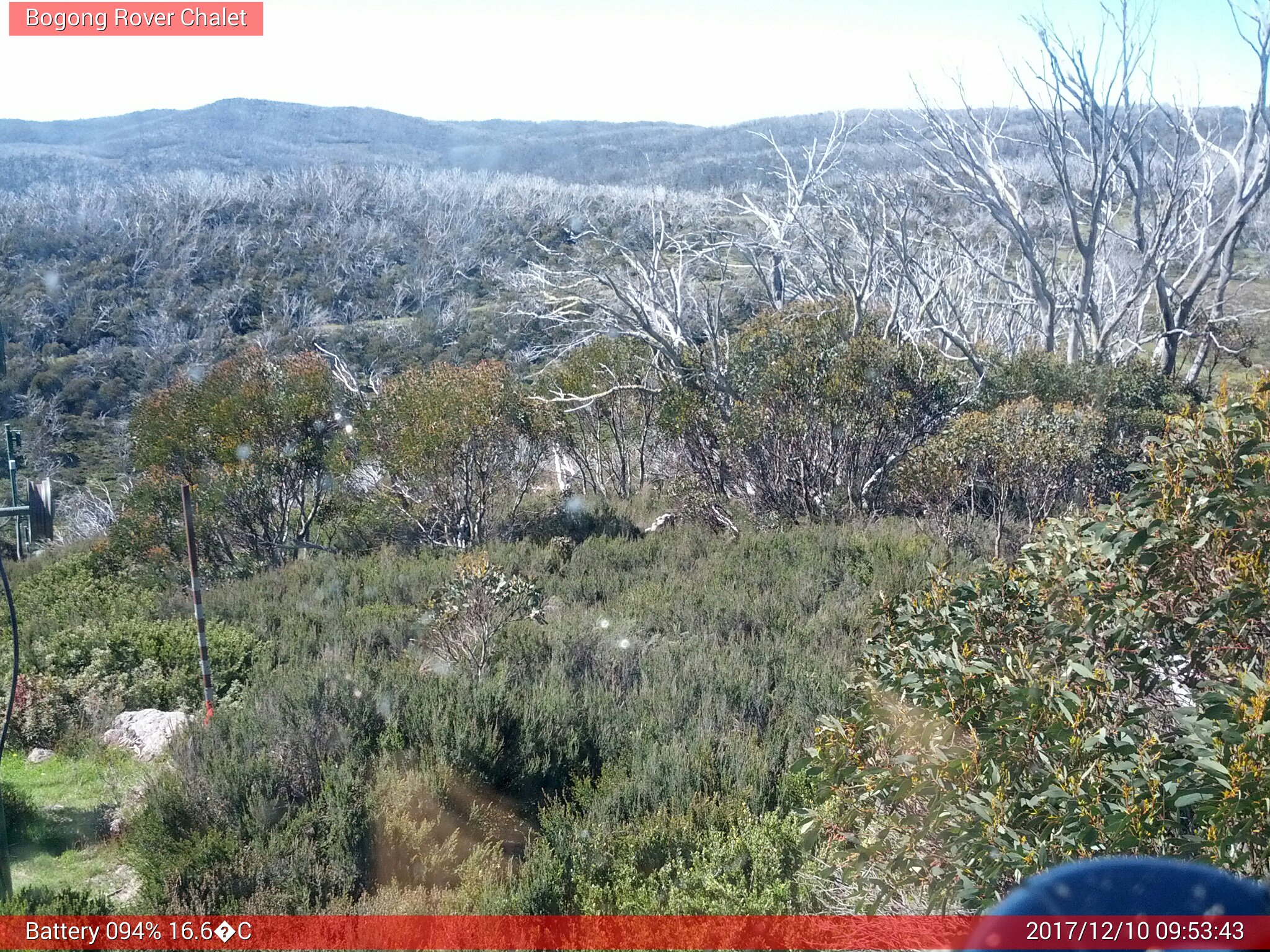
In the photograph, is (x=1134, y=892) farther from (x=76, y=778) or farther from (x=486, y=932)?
(x=76, y=778)

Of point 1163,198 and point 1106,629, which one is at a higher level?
point 1163,198

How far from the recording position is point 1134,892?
1.06m

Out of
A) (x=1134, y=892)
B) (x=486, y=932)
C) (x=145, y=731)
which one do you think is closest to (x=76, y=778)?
(x=145, y=731)

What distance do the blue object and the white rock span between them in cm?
562

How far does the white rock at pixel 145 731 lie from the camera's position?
584 cm

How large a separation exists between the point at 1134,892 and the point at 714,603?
7.11 metres

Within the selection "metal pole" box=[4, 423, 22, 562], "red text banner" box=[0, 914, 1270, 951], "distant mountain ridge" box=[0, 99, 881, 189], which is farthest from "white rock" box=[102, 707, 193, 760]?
"distant mountain ridge" box=[0, 99, 881, 189]

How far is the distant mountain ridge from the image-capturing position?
56125mm

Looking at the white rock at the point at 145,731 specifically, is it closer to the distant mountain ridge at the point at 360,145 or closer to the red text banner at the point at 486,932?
the red text banner at the point at 486,932

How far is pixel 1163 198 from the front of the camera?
554 inches

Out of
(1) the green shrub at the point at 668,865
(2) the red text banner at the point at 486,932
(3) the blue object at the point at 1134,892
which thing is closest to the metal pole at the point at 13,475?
(2) the red text banner at the point at 486,932

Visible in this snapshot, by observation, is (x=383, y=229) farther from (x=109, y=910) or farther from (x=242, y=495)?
(x=109, y=910)

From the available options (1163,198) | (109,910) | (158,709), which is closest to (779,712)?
(109,910)

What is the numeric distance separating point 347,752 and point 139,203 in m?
49.1
